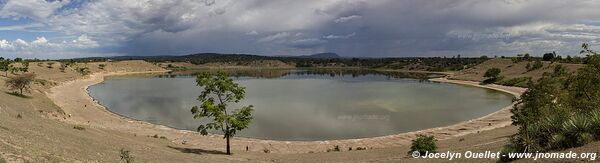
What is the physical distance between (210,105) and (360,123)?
24.7m

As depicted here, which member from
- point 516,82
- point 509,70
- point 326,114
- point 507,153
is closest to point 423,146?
point 507,153

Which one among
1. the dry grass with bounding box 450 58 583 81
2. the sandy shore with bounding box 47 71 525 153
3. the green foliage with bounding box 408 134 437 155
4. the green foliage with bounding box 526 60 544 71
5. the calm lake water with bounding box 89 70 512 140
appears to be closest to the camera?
the green foliage with bounding box 408 134 437 155

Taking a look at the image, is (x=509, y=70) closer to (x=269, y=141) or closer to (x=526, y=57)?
(x=526, y=57)

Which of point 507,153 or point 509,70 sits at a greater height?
point 507,153

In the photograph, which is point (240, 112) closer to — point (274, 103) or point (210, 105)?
point (210, 105)

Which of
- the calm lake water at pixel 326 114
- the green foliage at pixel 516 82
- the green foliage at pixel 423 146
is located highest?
the green foliage at pixel 423 146

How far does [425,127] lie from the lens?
48875 millimetres

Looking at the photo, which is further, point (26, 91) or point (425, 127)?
point (26, 91)

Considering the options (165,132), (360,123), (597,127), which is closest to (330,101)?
(360,123)

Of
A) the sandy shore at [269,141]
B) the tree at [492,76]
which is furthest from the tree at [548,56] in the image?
the sandy shore at [269,141]

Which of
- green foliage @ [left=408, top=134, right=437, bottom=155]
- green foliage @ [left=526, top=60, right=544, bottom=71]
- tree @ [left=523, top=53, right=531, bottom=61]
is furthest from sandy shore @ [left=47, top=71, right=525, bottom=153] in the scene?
tree @ [left=523, top=53, right=531, bottom=61]

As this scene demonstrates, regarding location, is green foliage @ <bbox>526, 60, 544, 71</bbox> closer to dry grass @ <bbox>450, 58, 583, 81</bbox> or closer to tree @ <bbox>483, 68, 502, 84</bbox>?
dry grass @ <bbox>450, 58, 583, 81</bbox>

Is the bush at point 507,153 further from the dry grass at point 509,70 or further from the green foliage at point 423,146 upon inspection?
the dry grass at point 509,70

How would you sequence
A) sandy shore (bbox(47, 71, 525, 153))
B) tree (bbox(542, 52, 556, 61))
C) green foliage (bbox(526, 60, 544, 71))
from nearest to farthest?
sandy shore (bbox(47, 71, 525, 153)) → green foliage (bbox(526, 60, 544, 71)) → tree (bbox(542, 52, 556, 61))
